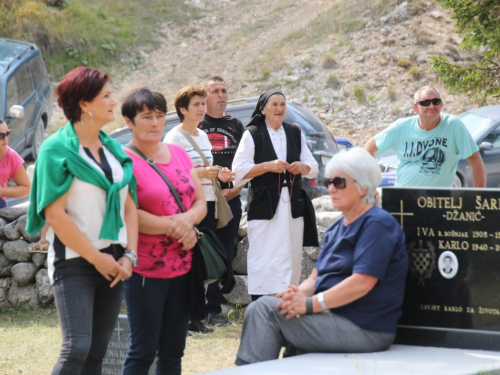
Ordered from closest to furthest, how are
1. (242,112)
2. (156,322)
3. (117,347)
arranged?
(156,322) < (117,347) < (242,112)

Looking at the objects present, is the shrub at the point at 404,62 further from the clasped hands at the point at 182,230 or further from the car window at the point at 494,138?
the clasped hands at the point at 182,230

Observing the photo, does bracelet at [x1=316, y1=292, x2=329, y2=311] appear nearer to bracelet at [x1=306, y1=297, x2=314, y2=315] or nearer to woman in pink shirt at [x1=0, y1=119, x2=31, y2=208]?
bracelet at [x1=306, y1=297, x2=314, y2=315]

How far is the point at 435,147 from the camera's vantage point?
6121mm

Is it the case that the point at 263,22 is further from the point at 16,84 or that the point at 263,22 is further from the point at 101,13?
the point at 16,84

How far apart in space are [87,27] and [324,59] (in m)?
8.82

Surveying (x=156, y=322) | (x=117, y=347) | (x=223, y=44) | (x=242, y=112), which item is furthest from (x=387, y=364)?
(x=223, y=44)

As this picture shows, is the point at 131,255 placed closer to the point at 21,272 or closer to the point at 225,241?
the point at 225,241

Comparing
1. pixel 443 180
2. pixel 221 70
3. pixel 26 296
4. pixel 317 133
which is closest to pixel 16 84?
pixel 317 133

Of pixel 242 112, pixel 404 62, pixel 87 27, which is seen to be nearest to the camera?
pixel 242 112

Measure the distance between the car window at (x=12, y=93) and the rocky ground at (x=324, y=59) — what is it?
22.3 ft

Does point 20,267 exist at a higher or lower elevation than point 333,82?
higher

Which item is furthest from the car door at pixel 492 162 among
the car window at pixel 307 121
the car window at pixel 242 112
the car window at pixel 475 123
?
the car window at pixel 242 112

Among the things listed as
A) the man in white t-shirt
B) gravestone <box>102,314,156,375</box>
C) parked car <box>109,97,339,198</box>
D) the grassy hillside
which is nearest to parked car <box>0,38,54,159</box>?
parked car <box>109,97,339,198</box>

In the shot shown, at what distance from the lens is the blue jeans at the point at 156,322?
4.12 m
